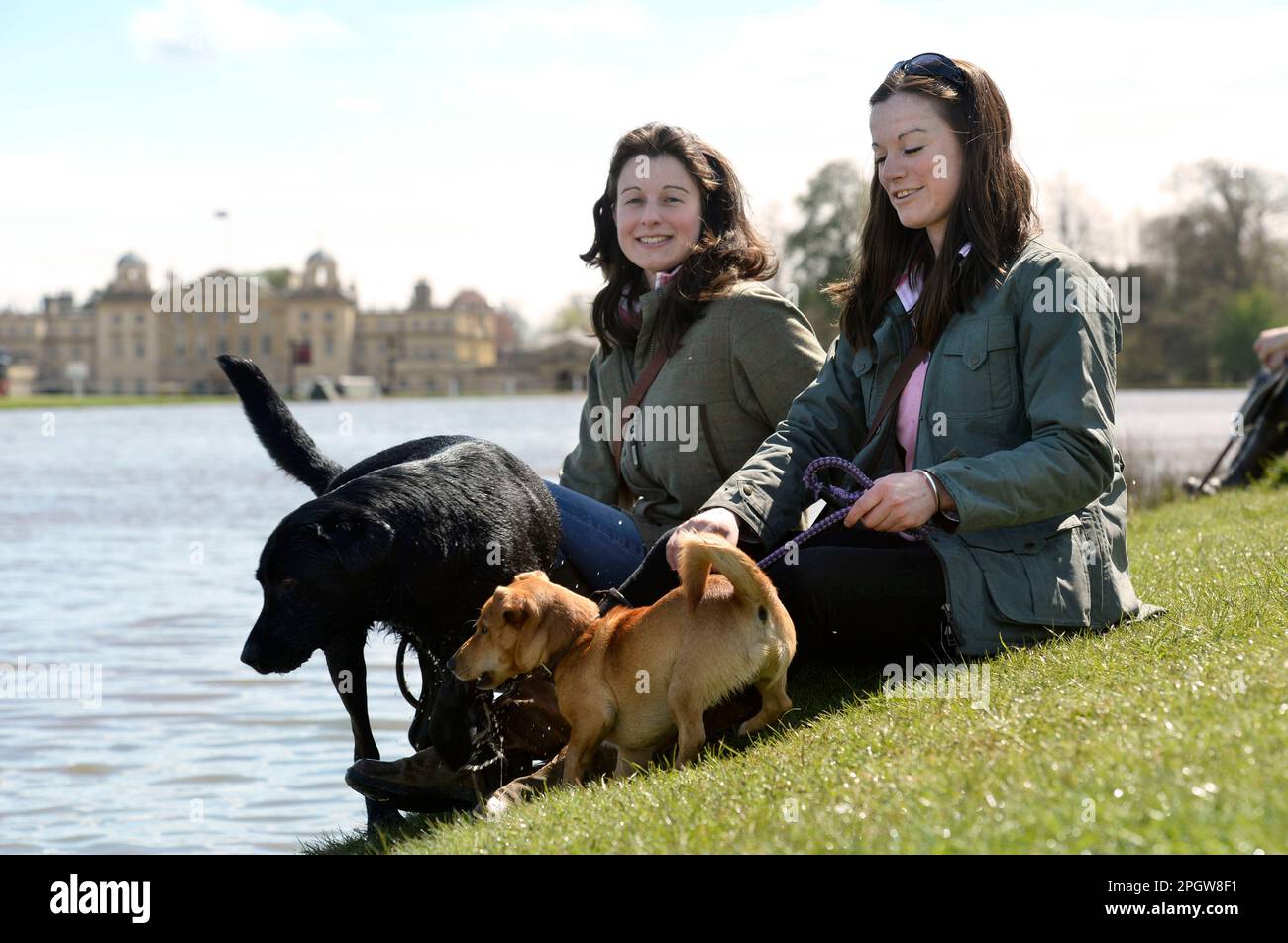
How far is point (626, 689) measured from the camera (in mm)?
4402

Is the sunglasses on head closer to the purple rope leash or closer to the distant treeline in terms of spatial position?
the purple rope leash

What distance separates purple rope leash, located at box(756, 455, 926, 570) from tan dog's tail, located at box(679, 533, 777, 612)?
1.38 feet

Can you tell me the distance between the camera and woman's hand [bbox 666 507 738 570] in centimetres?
457

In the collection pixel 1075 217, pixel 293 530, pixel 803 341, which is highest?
pixel 1075 217

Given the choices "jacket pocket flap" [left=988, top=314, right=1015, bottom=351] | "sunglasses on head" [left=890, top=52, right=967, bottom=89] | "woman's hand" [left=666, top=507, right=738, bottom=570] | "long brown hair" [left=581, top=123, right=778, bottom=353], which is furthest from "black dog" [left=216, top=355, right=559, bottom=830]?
"sunglasses on head" [left=890, top=52, right=967, bottom=89]

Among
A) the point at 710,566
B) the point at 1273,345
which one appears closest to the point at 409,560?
the point at 710,566

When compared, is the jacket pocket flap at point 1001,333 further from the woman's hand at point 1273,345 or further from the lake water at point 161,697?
the woman's hand at point 1273,345

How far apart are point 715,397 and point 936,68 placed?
1.76 metres

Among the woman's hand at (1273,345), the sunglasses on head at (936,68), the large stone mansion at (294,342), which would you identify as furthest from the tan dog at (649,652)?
the large stone mansion at (294,342)

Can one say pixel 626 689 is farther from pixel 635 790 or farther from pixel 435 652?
pixel 435 652

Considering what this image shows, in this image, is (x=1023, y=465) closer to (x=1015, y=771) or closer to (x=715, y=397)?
(x=1015, y=771)

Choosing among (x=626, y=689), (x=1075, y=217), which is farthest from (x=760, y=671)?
(x=1075, y=217)

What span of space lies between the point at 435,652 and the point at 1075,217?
7955 cm

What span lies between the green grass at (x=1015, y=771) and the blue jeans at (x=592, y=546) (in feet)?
3.12
